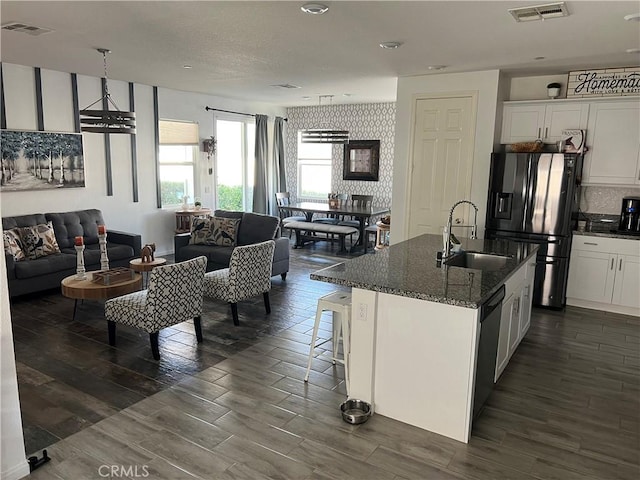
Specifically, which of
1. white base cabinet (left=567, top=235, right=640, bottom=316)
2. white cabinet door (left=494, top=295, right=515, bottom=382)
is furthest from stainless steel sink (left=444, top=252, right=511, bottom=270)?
white base cabinet (left=567, top=235, right=640, bottom=316)

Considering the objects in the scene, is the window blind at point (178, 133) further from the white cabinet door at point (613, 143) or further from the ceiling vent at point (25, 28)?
the white cabinet door at point (613, 143)

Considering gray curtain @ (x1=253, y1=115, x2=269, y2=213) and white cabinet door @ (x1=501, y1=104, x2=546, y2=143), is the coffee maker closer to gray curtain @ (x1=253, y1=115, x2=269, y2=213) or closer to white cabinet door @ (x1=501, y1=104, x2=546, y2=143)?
white cabinet door @ (x1=501, y1=104, x2=546, y2=143)

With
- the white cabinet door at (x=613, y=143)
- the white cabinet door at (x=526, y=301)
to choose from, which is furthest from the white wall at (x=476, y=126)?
the white cabinet door at (x=526, y=301)

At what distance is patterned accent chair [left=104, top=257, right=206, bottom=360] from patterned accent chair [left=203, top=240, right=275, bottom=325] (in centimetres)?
50

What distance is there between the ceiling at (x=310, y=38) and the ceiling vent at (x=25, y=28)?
0.10 m

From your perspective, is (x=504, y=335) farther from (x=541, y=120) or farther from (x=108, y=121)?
(x=108, y=121)

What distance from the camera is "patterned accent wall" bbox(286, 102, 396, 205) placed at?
9141mm

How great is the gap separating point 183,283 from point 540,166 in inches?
159

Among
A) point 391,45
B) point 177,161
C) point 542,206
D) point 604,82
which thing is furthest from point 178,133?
point 604,82

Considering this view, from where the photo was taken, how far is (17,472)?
2.37m

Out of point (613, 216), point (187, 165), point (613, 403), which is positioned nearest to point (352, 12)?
point (613, 403)

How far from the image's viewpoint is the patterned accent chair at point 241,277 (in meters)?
4.56

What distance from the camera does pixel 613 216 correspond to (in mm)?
5551

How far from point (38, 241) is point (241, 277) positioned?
2683 millimetres
